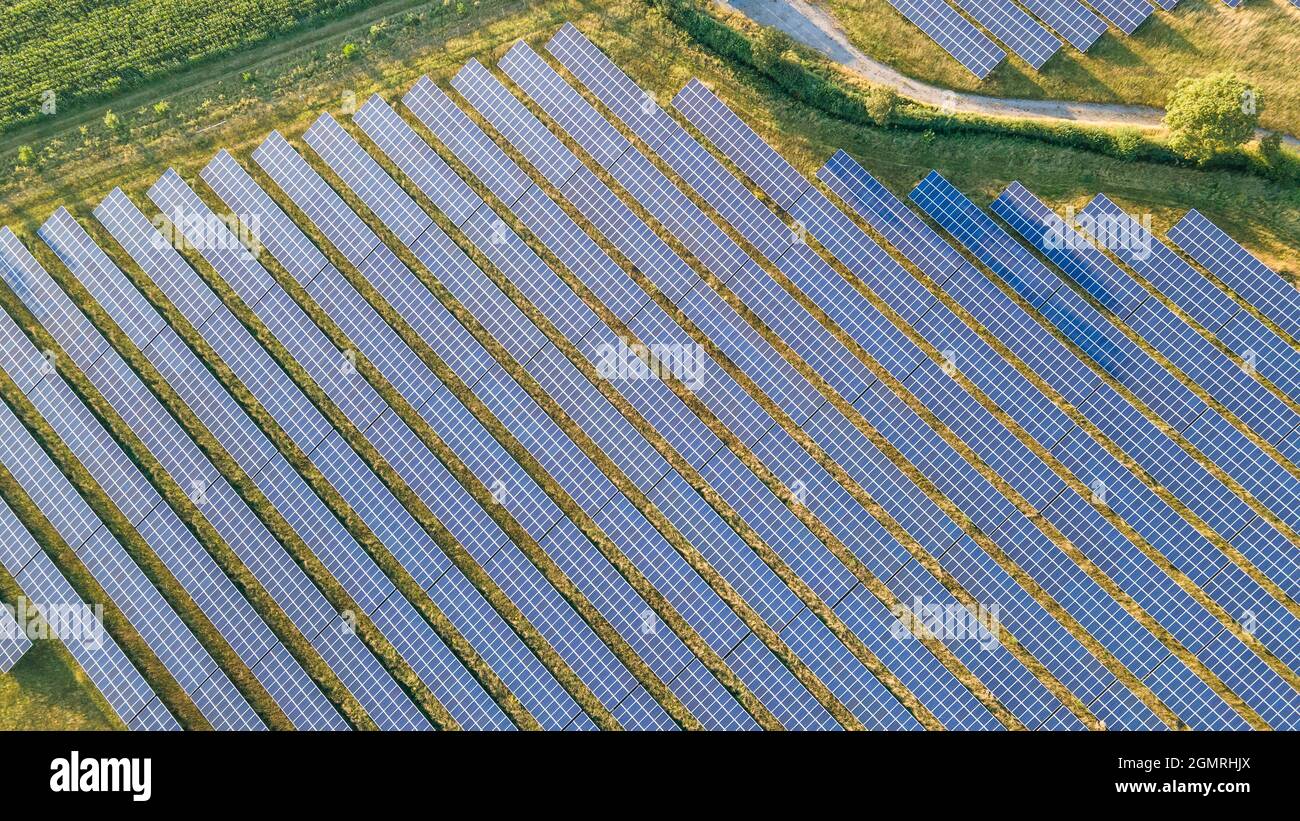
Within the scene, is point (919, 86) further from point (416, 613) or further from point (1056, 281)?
point (416, 613)

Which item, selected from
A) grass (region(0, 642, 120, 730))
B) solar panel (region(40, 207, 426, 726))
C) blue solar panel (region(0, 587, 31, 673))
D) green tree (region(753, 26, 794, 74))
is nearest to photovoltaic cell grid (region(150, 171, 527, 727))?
solar panel (region(40, 207, 426, 726))

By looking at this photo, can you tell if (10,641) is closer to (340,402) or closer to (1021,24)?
(340,402)

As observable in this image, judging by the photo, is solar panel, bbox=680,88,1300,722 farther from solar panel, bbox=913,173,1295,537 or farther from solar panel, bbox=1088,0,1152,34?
solar panel, bbox=1088,0,1152,34

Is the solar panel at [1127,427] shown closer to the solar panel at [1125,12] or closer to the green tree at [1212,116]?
the green tree at [1212,116]

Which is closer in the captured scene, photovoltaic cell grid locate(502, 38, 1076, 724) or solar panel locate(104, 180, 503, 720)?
solar panel locate(104, 180, 503, 720)

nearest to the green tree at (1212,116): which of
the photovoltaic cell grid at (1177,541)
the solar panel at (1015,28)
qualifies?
the solar panel at (1015,28)

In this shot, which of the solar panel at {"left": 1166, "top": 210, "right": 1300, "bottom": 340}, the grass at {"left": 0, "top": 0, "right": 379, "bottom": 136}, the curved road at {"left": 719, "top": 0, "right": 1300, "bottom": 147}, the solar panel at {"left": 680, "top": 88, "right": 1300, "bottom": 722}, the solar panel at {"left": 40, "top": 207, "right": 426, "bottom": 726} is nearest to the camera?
the solar panel at {"left": 680, "top": 88, "right": 1300, "bottom": 722}
